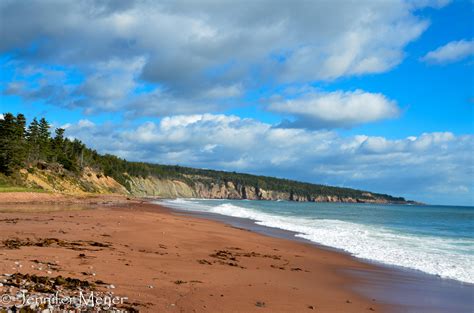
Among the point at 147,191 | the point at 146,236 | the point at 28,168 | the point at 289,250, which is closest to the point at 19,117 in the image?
the point at 28,168

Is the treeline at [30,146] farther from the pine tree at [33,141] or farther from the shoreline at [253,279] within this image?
the shoreline at [253,279]

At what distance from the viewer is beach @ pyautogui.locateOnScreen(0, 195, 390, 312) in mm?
8172

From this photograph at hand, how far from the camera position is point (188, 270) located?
11094 mm

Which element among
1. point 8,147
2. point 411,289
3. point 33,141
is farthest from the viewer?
point 33,141

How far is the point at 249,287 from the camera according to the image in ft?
32.1

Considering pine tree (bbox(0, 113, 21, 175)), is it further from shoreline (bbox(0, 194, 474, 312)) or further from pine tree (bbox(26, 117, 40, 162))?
shoreline (bbox(0, 194, 474, 312))

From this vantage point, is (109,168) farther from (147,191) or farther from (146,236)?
(146,236)

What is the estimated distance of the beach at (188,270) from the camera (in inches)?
322

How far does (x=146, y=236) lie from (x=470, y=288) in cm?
1294

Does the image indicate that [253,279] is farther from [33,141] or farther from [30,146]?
[33,141]
